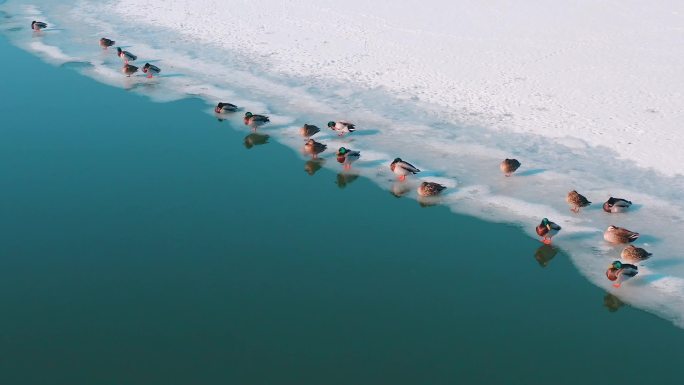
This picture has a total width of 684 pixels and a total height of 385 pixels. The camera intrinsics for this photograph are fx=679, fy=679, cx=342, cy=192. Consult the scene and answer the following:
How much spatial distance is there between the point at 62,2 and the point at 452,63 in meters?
22.4

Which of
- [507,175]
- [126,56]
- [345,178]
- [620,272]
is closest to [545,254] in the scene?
[620,272]

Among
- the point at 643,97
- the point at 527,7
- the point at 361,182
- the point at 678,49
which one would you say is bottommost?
the point at 361,182

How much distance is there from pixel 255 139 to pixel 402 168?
5171 millimetres

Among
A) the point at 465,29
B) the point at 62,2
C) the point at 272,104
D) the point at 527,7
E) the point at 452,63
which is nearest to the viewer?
the point at 272,104

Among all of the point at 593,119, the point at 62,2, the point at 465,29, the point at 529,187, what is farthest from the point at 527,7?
the point at 62,2

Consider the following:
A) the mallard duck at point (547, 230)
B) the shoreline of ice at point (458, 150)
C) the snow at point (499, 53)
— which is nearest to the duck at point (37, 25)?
the shoreline of ice at point (458, 150)

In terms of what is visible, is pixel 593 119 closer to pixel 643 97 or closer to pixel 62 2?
pixel 643 97

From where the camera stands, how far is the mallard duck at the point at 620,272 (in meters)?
13.0

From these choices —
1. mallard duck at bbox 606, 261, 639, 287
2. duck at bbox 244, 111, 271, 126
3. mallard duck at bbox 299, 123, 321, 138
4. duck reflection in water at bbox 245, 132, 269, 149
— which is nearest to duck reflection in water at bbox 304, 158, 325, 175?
mallard duck at bbox 299, 123, 321, 138

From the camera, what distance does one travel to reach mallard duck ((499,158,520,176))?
1702 centimetres

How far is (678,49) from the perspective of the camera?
1005 inches

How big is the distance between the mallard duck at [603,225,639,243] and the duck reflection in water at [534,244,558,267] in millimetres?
1139

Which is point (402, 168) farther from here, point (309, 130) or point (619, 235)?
point (619, 235)

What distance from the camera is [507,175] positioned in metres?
17.3
